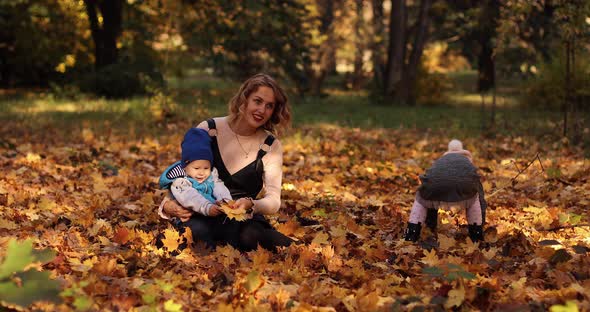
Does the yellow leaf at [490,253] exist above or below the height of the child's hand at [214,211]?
below

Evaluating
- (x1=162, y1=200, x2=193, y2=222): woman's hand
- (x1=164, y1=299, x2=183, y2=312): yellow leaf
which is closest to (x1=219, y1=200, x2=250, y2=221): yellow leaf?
(x1=162, y1=200, x2=193, y2=222): woman's hand

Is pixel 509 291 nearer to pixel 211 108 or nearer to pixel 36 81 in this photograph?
pixel 211 108

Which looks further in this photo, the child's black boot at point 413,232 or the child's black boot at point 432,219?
the child's black boot at point 432,219

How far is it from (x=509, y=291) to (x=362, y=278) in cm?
78

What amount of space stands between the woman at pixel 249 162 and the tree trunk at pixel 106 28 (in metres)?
17.7

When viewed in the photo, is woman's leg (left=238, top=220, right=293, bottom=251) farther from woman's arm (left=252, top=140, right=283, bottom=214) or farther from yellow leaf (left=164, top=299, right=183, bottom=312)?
yellow leaf (left=164, top=299, right=183, bottom=312)

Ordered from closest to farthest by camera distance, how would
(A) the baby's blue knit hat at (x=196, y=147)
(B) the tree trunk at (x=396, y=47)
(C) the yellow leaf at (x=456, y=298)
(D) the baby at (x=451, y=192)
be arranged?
1. (C) the yellow leaf at (x=456, y=298)
2. (A) the baby's blue knit hat at (x=196, y=147)
3. (D) the baby at (x=451, y=192)
4. (B) the tree trunk at (x=396, y=47)

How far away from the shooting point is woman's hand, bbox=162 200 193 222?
4.44 metres

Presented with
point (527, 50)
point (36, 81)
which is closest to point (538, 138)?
point (527, 50)

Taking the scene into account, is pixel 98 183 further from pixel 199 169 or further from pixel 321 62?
pixel 321 62

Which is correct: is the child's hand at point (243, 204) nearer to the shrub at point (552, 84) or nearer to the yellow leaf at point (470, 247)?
the yellow leaf at point (470, 247)

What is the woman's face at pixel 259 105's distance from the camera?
4656mm

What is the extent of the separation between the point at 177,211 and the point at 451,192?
1.89 m

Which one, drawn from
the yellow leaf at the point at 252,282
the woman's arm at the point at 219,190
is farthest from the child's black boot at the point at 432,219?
the yellow leaf at the point at 252,282
